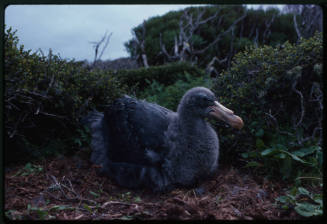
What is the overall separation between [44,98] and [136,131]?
123 centimetres

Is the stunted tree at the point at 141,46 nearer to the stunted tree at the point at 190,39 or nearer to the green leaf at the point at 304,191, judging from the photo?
the stunted tree at the point at 190,39

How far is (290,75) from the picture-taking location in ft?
11.1

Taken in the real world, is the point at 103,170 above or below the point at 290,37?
below

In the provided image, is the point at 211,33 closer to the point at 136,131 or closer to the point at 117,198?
the point at 136,131

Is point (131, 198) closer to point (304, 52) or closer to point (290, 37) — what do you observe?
point (304, 52)

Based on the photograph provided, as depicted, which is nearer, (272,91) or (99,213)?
(99,213)

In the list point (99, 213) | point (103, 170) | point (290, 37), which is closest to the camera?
point (99, 213)

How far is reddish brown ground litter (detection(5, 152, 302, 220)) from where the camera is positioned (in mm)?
2658

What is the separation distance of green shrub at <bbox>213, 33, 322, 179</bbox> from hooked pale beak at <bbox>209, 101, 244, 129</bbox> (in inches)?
23.3

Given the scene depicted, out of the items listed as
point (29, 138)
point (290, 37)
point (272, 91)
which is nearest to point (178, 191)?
point (272, 91)

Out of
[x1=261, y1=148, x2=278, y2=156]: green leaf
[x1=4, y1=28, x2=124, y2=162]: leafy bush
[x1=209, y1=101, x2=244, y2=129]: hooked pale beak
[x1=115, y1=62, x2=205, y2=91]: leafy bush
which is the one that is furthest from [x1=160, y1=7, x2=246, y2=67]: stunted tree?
[x1=261, y1=148, x2=278, y2=156]: green leaf

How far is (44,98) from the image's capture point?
3.65 meters

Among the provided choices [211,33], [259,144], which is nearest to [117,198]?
[259,144]

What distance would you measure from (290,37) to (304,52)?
8541 millimetres
